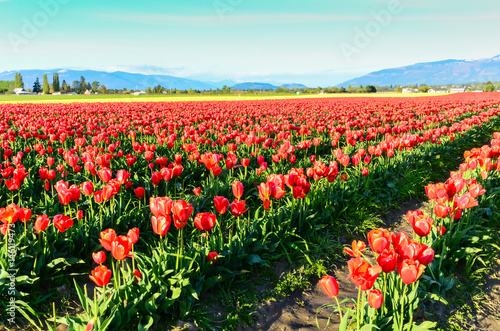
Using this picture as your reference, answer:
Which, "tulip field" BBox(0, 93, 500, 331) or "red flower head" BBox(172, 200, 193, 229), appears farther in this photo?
"red flower head" BBox(172, 200, 193, 229)

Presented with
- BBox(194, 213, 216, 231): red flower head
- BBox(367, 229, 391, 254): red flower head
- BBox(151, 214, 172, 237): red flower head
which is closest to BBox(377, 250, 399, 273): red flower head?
BBox(367, 229, 391, 254): red flower head

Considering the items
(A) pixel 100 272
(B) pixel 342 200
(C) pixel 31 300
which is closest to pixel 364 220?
(B) pixel 342 200

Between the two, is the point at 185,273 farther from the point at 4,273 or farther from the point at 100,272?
the point at 4,273

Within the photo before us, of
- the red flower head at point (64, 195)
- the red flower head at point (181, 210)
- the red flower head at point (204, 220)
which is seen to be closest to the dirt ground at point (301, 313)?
the red flower head at point (204, 220)

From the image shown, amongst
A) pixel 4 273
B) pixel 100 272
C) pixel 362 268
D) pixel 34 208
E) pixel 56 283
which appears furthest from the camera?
pixel 34 208

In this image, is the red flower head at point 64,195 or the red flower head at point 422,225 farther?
the red flower head at point 64,195

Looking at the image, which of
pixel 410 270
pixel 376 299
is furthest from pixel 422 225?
pixel 376 299

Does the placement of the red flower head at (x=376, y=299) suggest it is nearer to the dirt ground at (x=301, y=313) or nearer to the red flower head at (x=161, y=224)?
the dirt ground at (x=301, y=313)

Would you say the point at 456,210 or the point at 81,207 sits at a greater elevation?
the point at 456,210

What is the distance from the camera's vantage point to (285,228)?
445 centimetres

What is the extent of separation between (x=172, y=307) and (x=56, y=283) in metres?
1.37

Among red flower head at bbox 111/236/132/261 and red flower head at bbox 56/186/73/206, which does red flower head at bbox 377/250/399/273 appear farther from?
red flower head at bbox 56/186/73/206

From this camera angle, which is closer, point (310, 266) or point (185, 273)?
point (185, 273)

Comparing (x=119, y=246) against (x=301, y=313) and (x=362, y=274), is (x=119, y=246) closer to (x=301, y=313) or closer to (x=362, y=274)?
A: (x=362, y=274)
